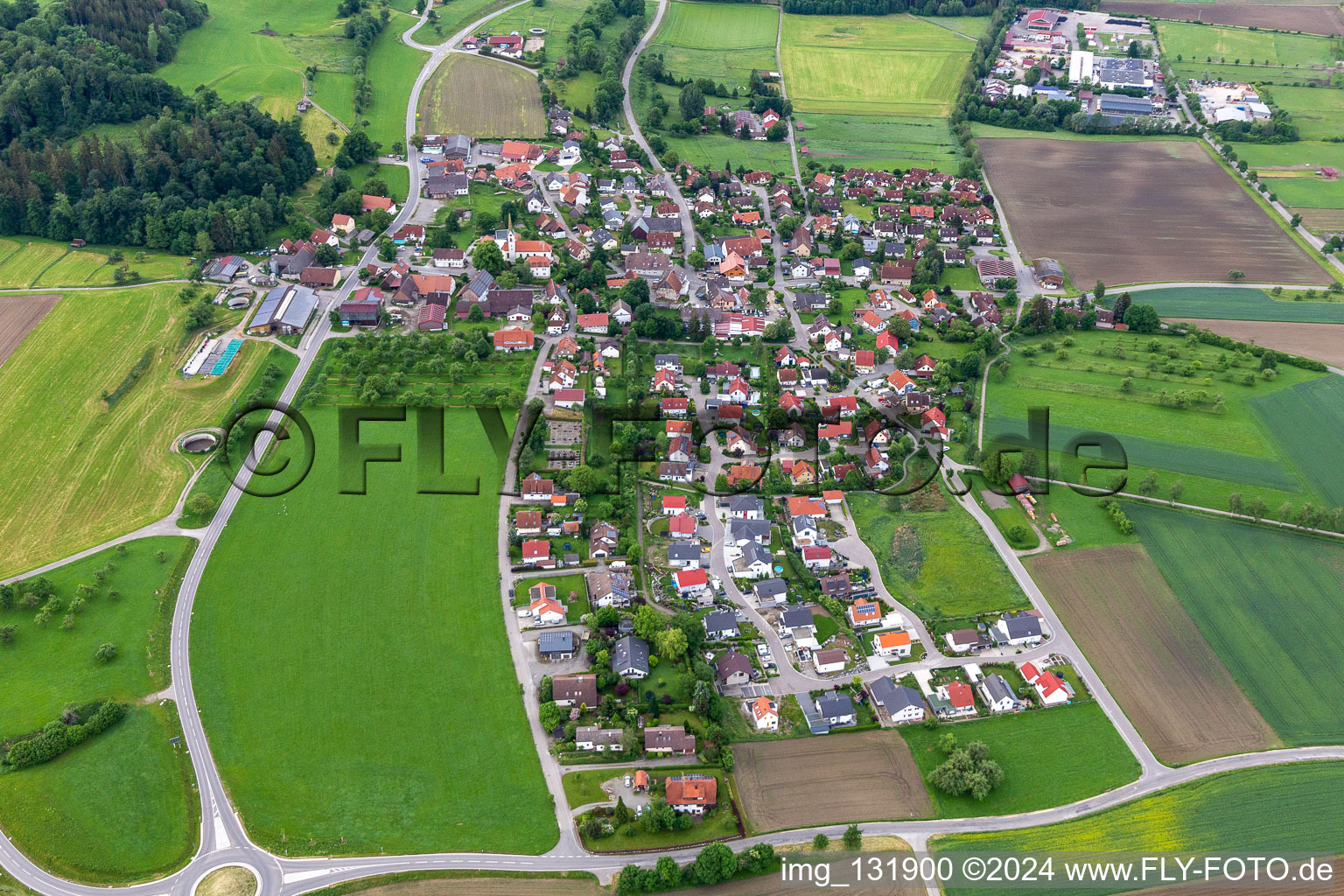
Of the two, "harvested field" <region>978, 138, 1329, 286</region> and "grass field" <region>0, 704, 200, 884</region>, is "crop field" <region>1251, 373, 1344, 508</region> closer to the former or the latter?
"harvested field" <region>978, 138, 1329, 286</region>

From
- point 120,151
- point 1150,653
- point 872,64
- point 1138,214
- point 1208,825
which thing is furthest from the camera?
point 872,64

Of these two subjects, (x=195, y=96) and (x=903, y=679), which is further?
(x=195, y=96)

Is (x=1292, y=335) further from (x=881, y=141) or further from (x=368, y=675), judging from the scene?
(x=368, y=675)

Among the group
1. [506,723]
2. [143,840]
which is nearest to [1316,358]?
[506,723]

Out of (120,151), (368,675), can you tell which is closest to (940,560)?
(368,675)

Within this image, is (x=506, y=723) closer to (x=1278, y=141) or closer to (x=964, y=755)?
(x=964, y=755)

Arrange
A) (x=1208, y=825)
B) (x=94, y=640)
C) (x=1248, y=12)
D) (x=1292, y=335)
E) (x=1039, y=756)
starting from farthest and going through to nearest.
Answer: (x=1248, y=12)
(x=1292, y=335)
(x=94, y=640)
(x=1039, y=756)
(x=1208, y=825)

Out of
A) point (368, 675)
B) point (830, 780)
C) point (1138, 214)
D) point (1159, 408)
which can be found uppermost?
point (1138, 214)
